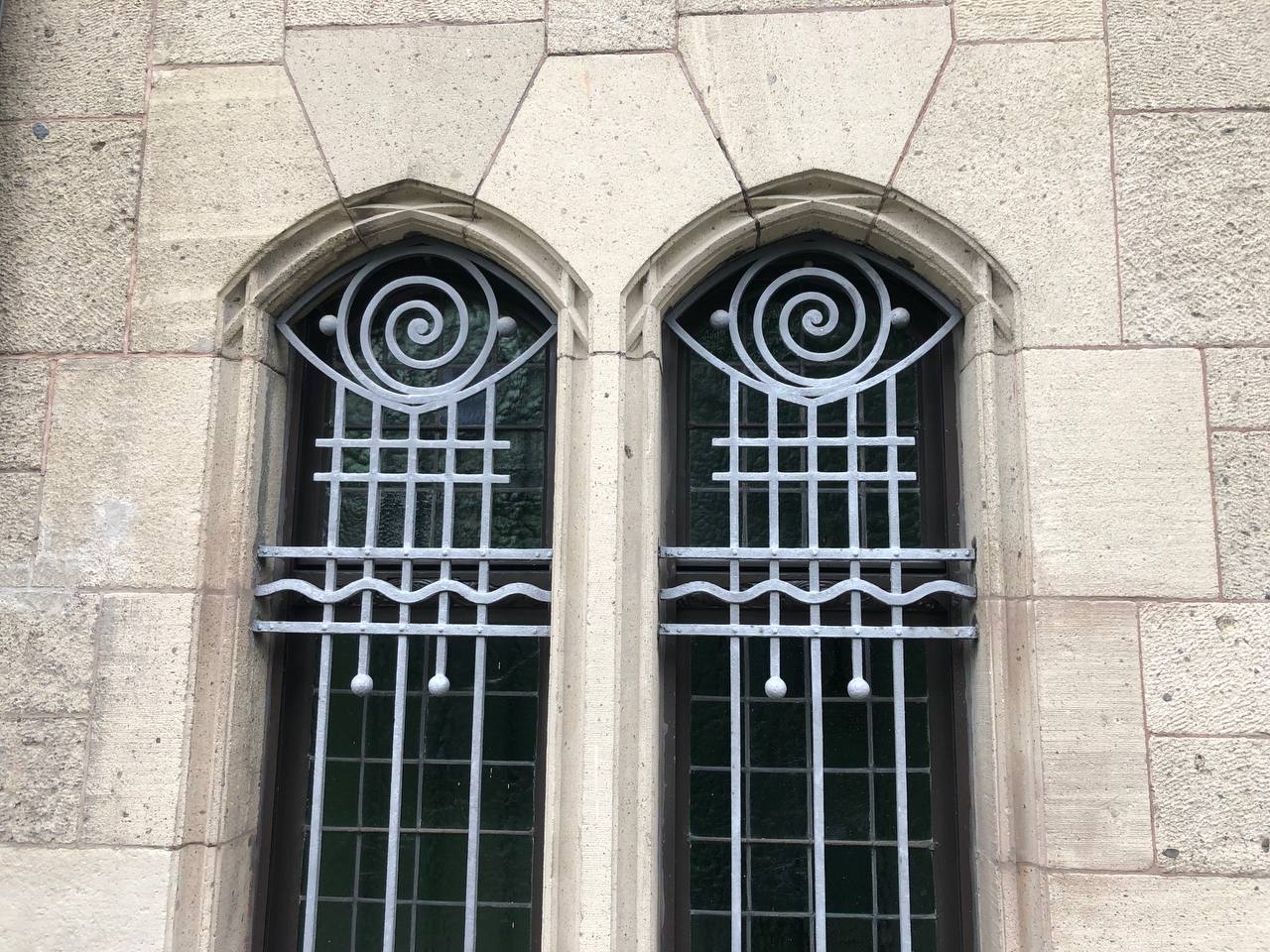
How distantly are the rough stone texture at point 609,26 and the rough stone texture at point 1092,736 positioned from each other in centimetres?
181

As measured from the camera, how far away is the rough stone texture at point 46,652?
240 centimetres

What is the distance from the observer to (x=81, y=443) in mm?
2504

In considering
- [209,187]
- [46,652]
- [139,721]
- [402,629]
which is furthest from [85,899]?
[209,187]

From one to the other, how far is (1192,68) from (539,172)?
1.74 m

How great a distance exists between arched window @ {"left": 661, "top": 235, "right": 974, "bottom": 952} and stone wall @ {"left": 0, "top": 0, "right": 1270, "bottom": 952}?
127mm

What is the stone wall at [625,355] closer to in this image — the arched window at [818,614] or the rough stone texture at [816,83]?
the rough stone texture at [816,83]

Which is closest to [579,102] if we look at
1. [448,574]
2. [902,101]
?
[902,101]

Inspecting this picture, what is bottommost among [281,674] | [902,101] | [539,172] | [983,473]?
[281,674]

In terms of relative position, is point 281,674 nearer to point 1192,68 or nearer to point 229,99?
point 229,99

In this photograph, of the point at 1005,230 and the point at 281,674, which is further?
the point at 281,674

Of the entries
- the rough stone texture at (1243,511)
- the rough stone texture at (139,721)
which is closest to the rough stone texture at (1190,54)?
the rough stone texture at (1243,511)

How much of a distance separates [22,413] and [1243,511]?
3.17m

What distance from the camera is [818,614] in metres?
2.40

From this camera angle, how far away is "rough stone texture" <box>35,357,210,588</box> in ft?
8.03
